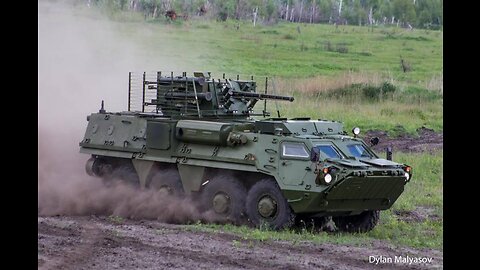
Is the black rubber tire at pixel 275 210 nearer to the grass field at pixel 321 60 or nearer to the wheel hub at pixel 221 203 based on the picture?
the wheel hub at pixel 221 203

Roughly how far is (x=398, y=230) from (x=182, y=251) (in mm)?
5031

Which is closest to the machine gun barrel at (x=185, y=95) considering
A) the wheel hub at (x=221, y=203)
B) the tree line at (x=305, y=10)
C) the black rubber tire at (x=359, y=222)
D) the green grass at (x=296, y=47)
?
the wheel hub at (x=221, y=203)

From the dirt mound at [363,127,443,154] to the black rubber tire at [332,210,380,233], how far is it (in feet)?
30.0

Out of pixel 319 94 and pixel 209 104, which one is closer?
pixel 209 104

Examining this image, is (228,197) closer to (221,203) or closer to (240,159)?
(221,203)

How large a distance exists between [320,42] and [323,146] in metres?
20.2

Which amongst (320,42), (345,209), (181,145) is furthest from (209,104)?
(320,42)

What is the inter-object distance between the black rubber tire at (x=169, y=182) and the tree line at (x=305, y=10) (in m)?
9.14

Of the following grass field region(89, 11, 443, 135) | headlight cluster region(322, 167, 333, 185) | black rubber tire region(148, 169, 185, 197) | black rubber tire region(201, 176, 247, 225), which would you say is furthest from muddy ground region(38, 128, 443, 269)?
grass field region(89, 11, 443, 135)

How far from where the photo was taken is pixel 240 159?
19906 millimetres

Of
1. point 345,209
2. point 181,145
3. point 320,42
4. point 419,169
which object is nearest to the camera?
point 345,209

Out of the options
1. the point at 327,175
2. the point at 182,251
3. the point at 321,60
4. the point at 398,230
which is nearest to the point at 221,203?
the point at 327,175

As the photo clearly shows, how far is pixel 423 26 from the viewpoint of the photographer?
39656 millimetres
